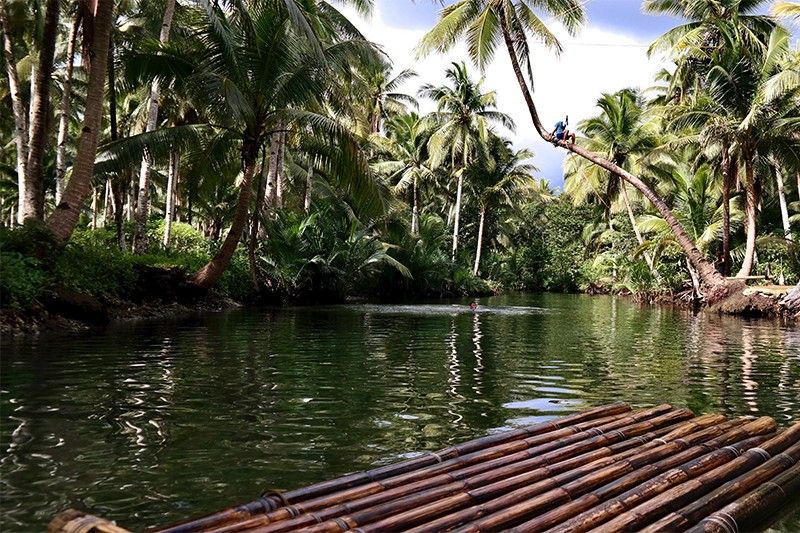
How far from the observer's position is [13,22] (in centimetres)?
2006

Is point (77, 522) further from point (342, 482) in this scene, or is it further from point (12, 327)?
point (12, 327)

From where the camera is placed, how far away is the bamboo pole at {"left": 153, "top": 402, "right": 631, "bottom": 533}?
125 inches

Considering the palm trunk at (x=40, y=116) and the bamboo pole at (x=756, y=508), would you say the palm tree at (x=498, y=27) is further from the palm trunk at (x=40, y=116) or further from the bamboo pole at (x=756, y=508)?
the bamboo pole at (x=756, y=508)

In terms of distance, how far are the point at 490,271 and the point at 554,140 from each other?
2759cm

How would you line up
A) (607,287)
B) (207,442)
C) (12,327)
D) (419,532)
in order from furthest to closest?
1. (607,287)
2. (12,327)
3. (207,442)
4. (419,532)

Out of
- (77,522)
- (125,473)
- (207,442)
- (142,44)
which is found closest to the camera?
(77,522)

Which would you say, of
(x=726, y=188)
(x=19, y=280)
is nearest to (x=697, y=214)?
(x=726, y=188)

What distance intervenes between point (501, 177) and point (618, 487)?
4185 cm

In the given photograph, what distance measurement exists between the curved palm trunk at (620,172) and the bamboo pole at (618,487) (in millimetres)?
18583

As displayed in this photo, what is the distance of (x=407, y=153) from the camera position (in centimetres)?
4072

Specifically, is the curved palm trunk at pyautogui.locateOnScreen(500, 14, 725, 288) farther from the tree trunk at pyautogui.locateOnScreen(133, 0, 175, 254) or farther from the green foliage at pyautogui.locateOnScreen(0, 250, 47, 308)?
the green foliage at pyautogui.locateOnScreen(0, 250, 47, 308)

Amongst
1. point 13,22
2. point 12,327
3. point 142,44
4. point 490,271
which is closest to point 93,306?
point 12,327

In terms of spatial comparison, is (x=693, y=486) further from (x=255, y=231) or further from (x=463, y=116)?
(x=463, y=116)

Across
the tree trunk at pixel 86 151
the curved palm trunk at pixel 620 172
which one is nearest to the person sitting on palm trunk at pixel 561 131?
the curved palm trunk at pixel 620 172
